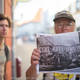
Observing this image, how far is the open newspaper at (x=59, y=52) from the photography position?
1.57m

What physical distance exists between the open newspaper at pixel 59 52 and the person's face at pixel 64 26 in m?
0.09

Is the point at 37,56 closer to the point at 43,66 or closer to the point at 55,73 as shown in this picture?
the point at 43,66

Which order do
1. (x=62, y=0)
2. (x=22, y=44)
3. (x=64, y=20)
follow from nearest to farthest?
(x=64, y=20) → (x=62, y=0) → (x=22, y=44)

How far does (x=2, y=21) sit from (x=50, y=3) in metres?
0.83

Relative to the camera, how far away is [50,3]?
2469 millimetres

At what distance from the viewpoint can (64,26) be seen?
167 cm

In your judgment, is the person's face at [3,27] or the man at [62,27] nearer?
the man at [62,27]

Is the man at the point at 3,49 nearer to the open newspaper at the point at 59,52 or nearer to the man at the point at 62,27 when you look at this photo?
the man at the point at 62,27

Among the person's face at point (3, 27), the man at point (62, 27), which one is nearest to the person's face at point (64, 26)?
the man at point (62, 27)

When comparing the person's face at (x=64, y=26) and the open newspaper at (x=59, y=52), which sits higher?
the person's face at (x=64, y=26)

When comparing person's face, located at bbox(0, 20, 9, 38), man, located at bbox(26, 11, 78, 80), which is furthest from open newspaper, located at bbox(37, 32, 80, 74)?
person's face, located at bbox(0, 20, 9, 38)

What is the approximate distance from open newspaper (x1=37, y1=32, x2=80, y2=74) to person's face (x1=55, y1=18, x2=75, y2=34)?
9 cm

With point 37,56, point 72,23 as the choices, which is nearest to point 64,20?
point 72,23

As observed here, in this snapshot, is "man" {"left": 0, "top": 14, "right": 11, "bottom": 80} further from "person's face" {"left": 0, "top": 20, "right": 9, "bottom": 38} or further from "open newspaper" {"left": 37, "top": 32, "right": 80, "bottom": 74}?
"open newspaper" {"left": 37, "top": 32, "right": 80, "bottom": 74}
